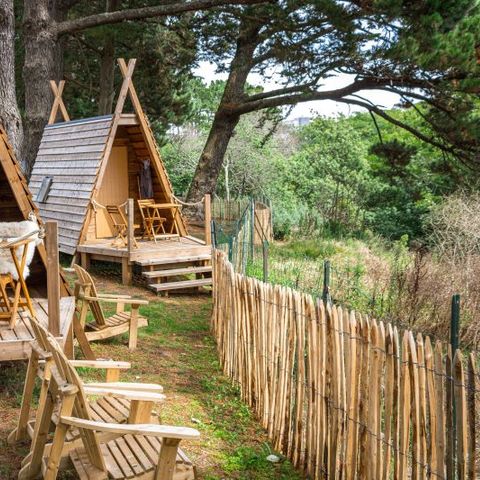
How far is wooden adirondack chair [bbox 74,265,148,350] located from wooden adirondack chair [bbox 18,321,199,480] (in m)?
3.13

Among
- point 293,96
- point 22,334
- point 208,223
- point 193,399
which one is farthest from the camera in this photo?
point 293,96

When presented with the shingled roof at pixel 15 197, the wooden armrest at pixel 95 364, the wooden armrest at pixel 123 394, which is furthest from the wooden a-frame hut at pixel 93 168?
the wooden armrest at pixel 123 394

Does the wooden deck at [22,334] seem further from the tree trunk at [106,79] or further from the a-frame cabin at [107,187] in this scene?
the tree trunk at [106,79]

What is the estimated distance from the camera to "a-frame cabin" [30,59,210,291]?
11.8 metres

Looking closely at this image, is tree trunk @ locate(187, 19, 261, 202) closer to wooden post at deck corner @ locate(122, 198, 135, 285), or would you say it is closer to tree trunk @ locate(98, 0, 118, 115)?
tree trunk @ locate(98, 0, 118, 115)

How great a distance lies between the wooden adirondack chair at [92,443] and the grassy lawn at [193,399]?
567 mm

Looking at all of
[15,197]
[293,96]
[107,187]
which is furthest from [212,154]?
[15,197]

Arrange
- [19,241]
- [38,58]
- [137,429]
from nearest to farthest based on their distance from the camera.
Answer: [137,429]
[19,241]
[38,58]

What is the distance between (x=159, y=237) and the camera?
1298 cm

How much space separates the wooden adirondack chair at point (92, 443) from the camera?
132 inches

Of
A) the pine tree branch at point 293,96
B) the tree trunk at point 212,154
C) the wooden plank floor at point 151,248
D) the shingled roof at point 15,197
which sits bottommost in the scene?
the wooden plank floor at point 151,248

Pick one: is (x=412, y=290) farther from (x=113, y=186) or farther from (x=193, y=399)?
(x=113, y=186)

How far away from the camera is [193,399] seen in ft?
19.8

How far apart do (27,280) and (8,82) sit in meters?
3.85
